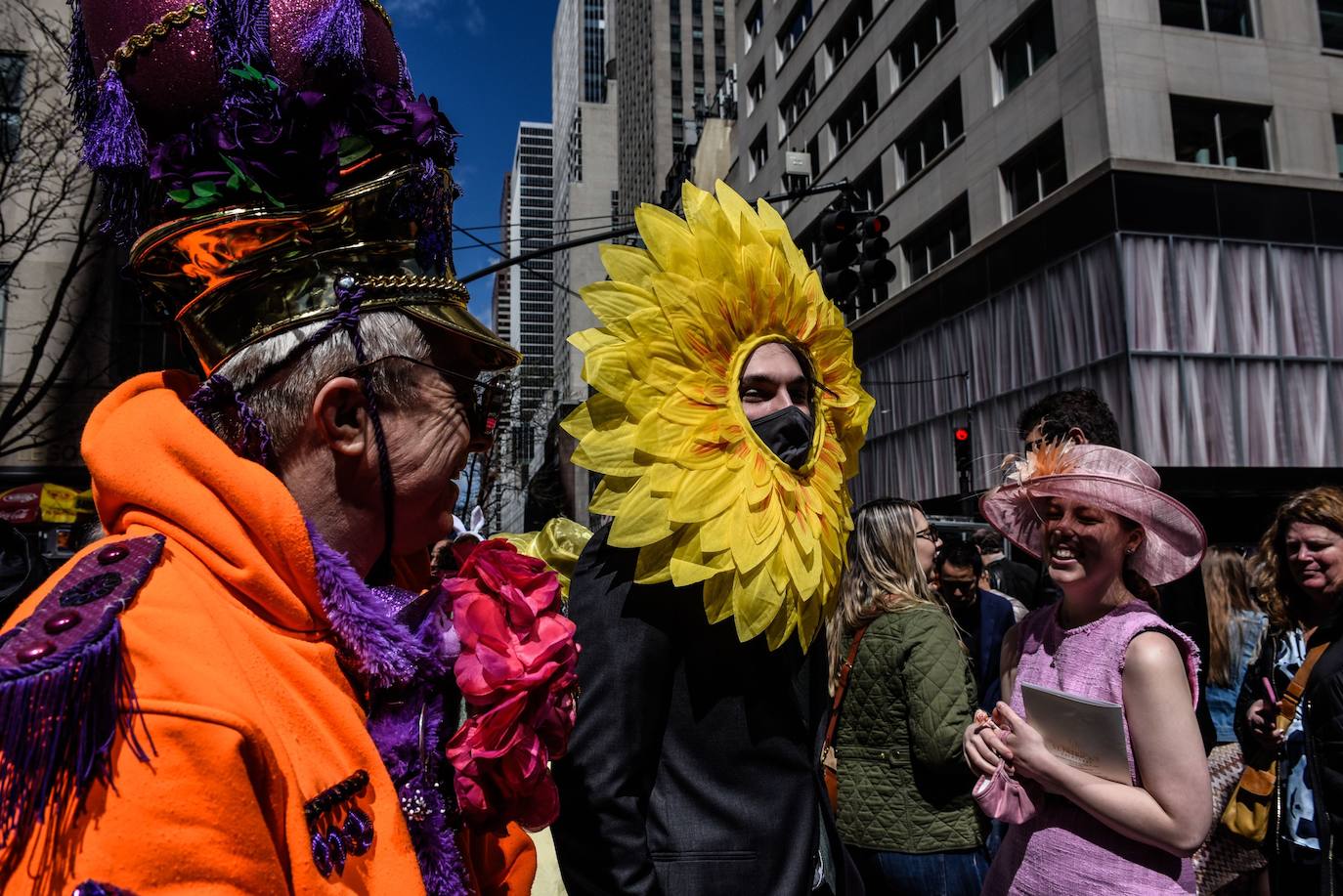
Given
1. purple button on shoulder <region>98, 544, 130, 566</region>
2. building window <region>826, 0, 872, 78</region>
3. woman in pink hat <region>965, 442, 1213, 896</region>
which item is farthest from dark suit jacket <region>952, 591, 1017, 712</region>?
building window <region>826, 0, 872, 78</region>

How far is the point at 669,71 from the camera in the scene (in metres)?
76.8

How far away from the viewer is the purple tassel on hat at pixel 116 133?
4.72 ft

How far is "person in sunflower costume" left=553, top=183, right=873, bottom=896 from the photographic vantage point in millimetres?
2119

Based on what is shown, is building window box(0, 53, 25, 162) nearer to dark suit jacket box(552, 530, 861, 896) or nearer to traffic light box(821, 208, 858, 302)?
traffic light box(821, 208, 858, 302)

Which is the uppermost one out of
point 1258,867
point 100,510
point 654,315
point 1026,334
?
point 1026,334

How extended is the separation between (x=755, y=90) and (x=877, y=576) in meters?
36.7

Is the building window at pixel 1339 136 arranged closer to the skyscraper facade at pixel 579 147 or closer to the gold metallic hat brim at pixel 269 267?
the gold metallic hat brim at pixel 269 267

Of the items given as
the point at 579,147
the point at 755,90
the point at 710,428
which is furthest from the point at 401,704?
the point at 579,147

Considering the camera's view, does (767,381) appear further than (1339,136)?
No

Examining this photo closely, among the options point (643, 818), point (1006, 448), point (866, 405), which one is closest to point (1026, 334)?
point (1006, 448)

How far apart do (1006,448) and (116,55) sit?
19.5 m

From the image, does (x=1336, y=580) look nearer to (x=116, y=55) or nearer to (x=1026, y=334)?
(x=116, y=55)

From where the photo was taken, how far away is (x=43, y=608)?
1.07 meters

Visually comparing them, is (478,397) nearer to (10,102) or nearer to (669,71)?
(10,102)
